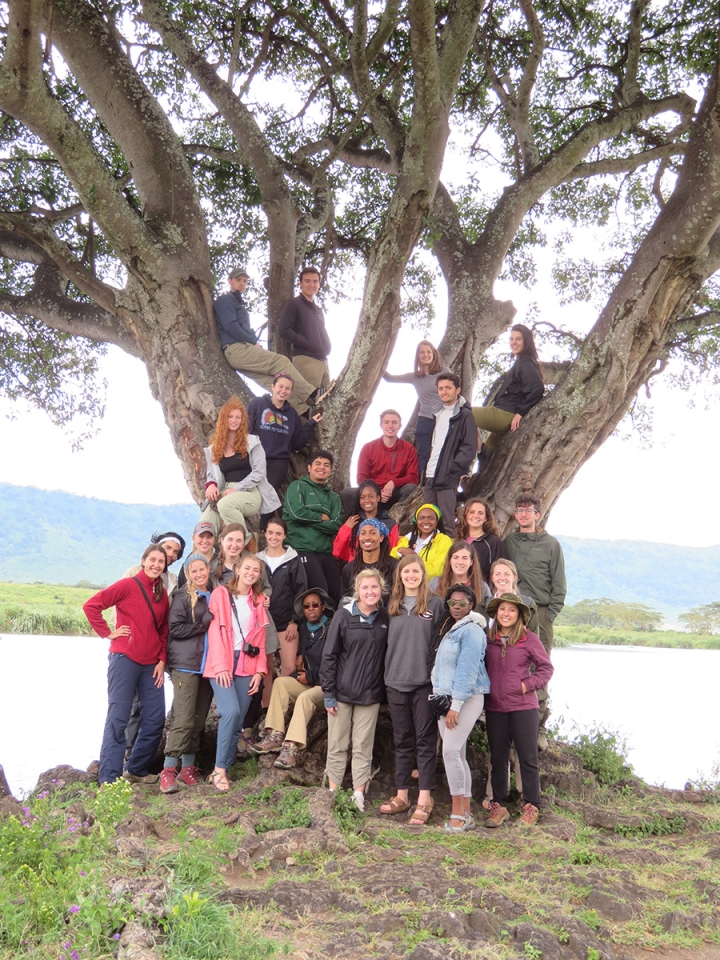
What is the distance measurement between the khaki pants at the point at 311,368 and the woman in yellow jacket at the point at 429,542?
265 centimetres

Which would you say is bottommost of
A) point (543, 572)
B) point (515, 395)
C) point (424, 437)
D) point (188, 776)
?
point (188, 776)

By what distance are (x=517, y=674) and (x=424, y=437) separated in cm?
304

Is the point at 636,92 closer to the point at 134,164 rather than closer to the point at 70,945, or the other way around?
the point at 134,164

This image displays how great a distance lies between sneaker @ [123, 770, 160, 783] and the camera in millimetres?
6773

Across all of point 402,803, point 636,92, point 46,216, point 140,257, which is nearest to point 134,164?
point 140,257

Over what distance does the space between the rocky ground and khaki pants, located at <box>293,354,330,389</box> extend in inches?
168

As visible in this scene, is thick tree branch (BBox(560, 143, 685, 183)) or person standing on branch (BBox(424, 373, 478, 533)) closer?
person standing on branch (BBox(424, 373, 478, 533))

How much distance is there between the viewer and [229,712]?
6461mm

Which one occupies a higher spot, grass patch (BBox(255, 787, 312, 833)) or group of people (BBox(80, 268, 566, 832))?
group of people (BBox(80, 268, 566, 832))

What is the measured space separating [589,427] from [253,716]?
4.11 metres

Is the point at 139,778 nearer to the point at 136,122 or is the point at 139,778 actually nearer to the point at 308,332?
the point at 308,332

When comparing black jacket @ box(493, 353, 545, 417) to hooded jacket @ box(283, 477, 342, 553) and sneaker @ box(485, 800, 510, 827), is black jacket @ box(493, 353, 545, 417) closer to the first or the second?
hooded jacket @ box(283, 477, 342, 553)

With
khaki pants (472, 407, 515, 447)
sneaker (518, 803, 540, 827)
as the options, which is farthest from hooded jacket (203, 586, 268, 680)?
khaki pants (472, 407, 515, 447)

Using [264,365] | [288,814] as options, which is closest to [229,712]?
[288,814]
